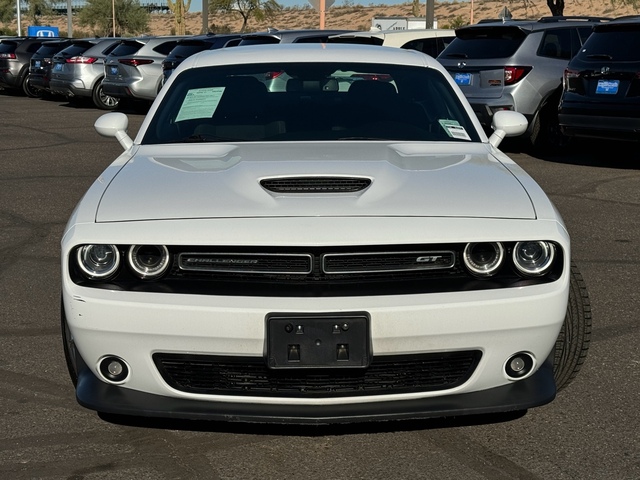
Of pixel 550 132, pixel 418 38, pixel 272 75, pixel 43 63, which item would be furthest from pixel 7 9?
pixel 272 75

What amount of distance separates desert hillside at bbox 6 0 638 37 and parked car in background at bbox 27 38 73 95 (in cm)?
4933

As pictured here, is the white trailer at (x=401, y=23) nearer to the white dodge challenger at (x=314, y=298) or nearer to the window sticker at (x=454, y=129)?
the window sticker at (x=454, y=129)

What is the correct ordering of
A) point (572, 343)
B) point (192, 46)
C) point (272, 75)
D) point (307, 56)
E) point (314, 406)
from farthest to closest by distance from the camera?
point (192, 46) → point (307, 56) → point (272, 75) → point (572, 343) → point (314, 406)

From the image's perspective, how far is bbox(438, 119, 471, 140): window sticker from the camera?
5293 millimetres

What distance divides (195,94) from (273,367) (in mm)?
2303

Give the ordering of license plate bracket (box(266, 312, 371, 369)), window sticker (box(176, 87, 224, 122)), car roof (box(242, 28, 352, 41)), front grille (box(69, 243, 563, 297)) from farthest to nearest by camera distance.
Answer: car roof (box(242, 28, 352, 41))
window sticker (box(176, 87, 224, 122))
front grille (box(69, 243, 563, 297))
license plate bracket (box(266, 312, 371, 369))

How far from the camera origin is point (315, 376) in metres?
3.74

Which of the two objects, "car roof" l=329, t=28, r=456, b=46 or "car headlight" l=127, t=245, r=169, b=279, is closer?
"car headlight" l=127, t=245, r=169, b=279

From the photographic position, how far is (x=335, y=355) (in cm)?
363

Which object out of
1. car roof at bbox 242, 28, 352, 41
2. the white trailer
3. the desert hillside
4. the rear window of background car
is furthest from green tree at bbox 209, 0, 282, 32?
the rear window of background car

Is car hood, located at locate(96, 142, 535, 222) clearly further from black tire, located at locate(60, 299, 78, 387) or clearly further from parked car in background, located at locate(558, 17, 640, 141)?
parked car in background, located at locate(558, 17, 640, 141)

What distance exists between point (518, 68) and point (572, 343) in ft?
31.0

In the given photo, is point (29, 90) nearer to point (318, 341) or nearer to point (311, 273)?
point (311, 273)

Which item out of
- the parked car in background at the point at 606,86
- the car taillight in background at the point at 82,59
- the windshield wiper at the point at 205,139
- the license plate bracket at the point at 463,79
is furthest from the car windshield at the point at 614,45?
the car taillight in background at the point at 82,59
